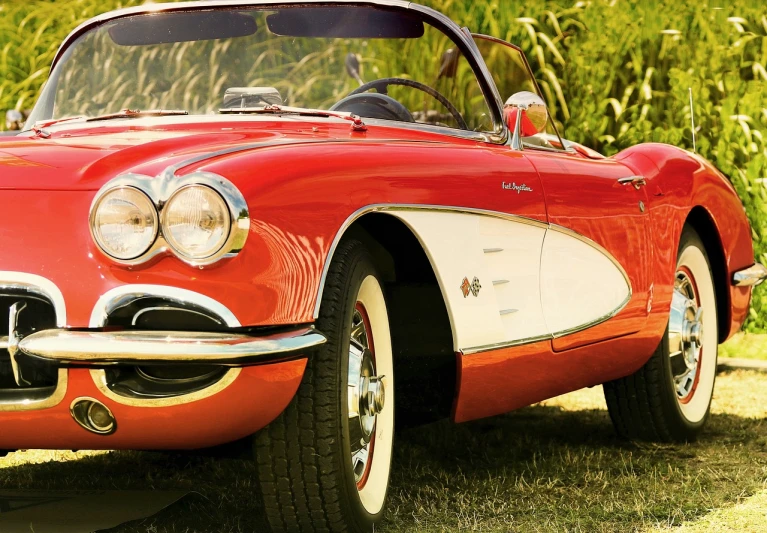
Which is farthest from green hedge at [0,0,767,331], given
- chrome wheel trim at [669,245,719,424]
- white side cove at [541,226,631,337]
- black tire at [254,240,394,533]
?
black tire at [254,240,394,533]

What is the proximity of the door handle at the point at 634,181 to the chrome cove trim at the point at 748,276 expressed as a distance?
89 centimetres

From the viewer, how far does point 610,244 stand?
438cm

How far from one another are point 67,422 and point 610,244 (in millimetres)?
2220

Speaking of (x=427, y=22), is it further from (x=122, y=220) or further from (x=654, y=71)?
(x=654, y=71)

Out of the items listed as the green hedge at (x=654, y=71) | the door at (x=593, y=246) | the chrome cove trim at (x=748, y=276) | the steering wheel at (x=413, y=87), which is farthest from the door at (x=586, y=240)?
the green hedge at (x=654, y=71)

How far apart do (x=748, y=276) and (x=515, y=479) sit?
6.02 ft

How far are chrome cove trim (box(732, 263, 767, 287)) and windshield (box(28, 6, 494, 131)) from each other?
1.61 meters

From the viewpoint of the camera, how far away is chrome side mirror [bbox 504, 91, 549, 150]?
440 cm

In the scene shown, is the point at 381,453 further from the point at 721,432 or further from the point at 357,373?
the point at 721,432

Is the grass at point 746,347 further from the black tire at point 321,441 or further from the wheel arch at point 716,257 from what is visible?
the black tire at point 321,441

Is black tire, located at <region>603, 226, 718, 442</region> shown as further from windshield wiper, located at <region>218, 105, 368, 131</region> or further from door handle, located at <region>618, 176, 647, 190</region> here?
windshield wiper, located at <region>218, 105, 368, 131</region>

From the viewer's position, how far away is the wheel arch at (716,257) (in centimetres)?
530

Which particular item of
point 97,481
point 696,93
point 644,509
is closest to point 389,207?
point 644,509

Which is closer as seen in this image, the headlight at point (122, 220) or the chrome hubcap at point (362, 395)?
the headlight at point (122, 220)
